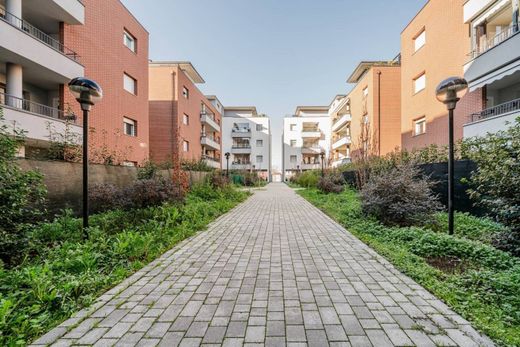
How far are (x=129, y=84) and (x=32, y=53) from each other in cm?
684

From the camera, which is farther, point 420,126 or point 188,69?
point 188,69

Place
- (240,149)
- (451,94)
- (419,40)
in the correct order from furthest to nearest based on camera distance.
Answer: (240,149), (419,40), (451,94)

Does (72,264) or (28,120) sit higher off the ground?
(28,120)

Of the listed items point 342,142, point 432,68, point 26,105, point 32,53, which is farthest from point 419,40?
point 26,105

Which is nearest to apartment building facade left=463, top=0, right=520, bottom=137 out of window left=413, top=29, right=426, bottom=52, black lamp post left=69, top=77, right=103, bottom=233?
window left=413, top=29, right=426, bottom=52

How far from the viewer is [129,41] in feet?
53.2

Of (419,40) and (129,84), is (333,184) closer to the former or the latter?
(419,40)

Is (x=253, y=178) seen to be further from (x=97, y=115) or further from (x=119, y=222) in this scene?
(x=119, y=222)

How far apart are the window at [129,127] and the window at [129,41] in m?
4.79

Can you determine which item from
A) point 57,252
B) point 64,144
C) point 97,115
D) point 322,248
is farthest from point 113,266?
point 97,115

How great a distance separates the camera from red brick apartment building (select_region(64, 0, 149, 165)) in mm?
12430

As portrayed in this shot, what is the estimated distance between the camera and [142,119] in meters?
17.3

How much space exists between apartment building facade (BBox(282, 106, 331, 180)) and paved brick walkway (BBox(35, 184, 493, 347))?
142 ft

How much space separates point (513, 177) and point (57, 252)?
7250mm
